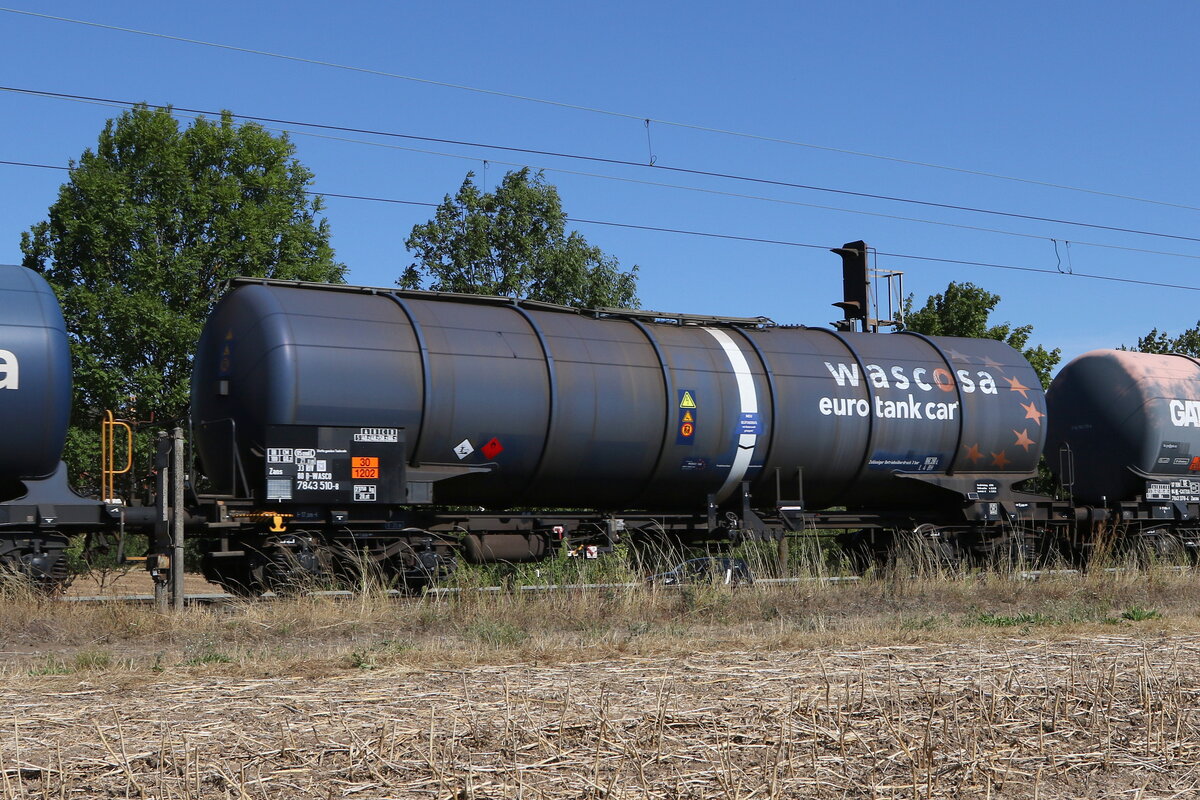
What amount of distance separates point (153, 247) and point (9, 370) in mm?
16980

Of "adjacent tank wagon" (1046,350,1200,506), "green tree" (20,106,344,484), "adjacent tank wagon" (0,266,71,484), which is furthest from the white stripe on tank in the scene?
"green tree" (20,106,344,484)

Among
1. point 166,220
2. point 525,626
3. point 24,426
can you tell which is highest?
point 166,220

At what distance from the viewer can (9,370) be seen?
1312 cm

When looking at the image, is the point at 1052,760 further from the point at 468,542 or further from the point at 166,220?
the point at 166,220

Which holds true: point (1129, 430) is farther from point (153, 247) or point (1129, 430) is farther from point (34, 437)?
point (153, 247)

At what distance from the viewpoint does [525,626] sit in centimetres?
1102

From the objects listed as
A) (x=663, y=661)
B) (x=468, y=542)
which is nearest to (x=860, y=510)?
(x=468, y=542)

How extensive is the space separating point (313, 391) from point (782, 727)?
30.2ft

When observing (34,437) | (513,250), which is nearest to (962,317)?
(513,250)

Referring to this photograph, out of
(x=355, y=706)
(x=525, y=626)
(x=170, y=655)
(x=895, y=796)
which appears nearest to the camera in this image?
(x=895, y=796)

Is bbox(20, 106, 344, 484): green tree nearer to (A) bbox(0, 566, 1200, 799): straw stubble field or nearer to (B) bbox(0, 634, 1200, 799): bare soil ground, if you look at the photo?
(A) bbox(0, 566, 1200, 799): straw stubble field

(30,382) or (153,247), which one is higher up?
(153,247)

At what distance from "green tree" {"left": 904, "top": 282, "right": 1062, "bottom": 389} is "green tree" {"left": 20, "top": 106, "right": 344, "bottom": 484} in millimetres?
16725

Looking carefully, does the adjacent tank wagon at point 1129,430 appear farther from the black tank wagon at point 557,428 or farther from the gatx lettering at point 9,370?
the gatx lettering at point 9,370
